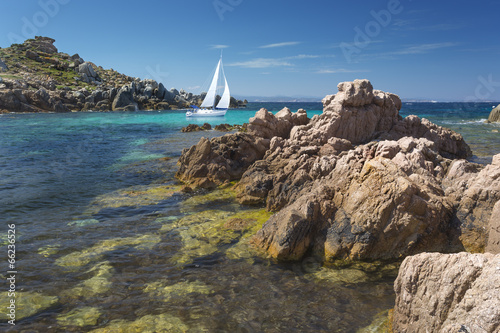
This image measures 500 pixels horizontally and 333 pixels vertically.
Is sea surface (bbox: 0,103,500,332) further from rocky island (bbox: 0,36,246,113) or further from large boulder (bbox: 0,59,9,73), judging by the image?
large boulder (bbox: 0,59,9,73)

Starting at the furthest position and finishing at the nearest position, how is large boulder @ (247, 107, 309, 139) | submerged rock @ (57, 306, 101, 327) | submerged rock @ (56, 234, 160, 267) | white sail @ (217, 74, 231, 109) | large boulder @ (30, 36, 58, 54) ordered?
large boulder @ (30, 36, 58, 54) → white sail @ (217, 74, 231, 109) → large boulder @ (247, 107, 309, 139) → submerged rock @ (56, 234, 160, 267) → submerged rock @ (57, 306, 101, 327)

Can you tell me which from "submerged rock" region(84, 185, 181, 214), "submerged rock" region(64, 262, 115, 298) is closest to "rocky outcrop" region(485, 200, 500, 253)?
"submerged rock" region(64, 262, 115, 298)

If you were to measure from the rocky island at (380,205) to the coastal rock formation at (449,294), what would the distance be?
0.02m

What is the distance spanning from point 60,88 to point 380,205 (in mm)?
111006

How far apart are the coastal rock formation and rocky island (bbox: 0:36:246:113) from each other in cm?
9347

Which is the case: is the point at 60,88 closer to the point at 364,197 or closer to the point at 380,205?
the point at 364,197

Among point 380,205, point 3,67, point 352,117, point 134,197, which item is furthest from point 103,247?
point 3,67

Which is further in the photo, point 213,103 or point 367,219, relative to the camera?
point 213,103

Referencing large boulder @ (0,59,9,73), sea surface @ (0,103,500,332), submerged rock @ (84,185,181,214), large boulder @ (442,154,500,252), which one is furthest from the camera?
large boulder @ (0,59,9,73)

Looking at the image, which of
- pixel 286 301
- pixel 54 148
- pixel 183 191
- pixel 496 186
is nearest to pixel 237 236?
pixel 286 301

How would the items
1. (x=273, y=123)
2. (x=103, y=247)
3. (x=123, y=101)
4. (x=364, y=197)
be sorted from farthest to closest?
(x=123, y=101), (x=273, y=123), (x=103, y=247), (x=364, y=197)

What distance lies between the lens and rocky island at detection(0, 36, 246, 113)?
266 ft

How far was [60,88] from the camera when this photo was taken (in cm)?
9812
